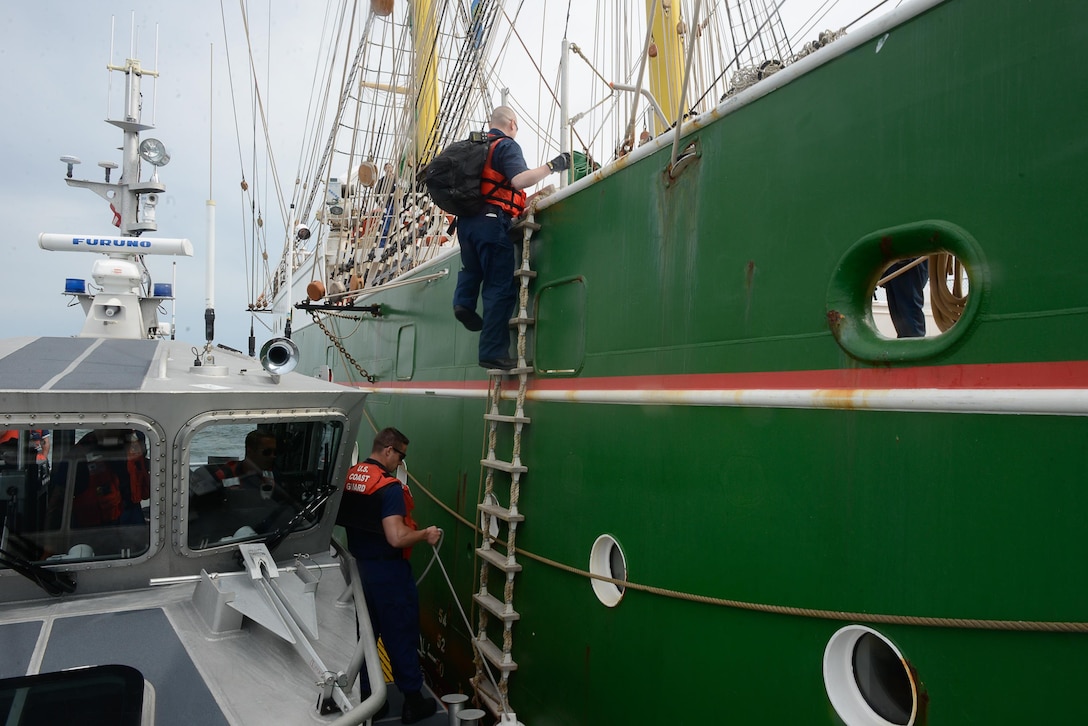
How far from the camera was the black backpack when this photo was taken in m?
4.65

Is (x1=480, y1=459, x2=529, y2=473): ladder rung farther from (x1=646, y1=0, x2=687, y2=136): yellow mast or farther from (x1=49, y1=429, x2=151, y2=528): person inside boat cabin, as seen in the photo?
(x1=646, y1=0, x2=687, y2=136): yellow mast

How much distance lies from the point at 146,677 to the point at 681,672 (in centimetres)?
241

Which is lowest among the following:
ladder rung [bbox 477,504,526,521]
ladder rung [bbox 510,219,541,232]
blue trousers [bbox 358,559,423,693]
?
blue trousers [bbox 358,559,423,693]

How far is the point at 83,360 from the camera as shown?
4434mm

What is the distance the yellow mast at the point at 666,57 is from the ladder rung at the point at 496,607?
466 cm

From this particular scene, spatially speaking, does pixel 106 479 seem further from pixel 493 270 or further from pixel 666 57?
pixel 666 57

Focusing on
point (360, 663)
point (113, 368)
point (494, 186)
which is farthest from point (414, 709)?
point (494, 186)

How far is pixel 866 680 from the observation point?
8.54 feet

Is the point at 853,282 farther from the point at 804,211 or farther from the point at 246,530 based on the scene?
the point at 246,530

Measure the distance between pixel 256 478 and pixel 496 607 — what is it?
1.68 meters

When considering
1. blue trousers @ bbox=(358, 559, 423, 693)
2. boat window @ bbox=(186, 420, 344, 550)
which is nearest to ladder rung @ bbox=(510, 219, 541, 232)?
boat window @ bbox=(186, 420, 344, 550)

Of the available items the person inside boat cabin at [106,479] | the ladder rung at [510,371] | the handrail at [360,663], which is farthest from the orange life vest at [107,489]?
the ladder rung at [510,371]

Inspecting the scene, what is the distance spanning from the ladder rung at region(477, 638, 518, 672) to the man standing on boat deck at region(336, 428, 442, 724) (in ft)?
1.45

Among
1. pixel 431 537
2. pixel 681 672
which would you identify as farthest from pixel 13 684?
pixel 681 672
